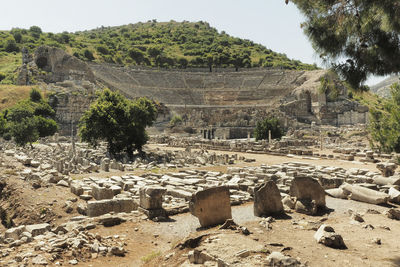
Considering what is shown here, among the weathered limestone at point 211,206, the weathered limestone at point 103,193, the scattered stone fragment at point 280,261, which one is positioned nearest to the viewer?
the scattered stone fragment at point 280,261

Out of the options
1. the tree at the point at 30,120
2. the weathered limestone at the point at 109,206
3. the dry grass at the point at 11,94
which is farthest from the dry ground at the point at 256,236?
the dry grass at the point at 11,94

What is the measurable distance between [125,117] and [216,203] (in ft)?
59.4

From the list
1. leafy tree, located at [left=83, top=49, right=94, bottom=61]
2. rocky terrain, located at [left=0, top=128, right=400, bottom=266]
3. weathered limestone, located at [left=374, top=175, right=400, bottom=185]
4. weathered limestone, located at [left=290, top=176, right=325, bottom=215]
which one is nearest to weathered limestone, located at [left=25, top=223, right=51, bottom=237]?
rocky terrain, located at [left=0, top=128, right=400, bottom=266]

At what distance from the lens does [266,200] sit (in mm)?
8250

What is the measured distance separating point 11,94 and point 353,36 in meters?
60.9

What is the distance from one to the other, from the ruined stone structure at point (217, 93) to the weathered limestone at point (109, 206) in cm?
4482

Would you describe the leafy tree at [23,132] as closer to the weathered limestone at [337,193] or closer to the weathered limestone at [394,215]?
the weathered limestone at [337,193]

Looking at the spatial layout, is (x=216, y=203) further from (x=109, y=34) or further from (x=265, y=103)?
(x=109, y=34)

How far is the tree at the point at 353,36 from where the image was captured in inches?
272

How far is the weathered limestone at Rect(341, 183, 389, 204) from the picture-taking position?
988 centimetres

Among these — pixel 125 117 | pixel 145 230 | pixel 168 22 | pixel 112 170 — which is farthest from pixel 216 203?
pixel 168 22

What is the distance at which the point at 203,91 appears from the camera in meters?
77.4

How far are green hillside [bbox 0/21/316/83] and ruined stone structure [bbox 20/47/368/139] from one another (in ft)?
38.4

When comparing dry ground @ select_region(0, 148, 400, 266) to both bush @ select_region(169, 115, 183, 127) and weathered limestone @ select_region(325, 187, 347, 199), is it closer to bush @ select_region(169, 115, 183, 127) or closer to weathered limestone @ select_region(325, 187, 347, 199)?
weathered limestone @ select_region(325, 187, 347, 199)
